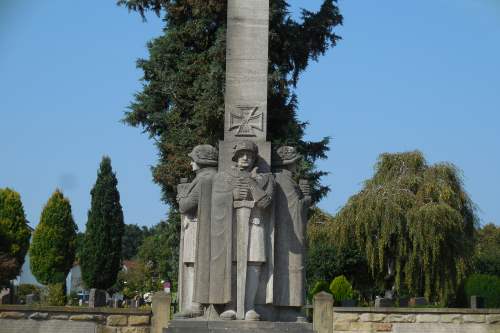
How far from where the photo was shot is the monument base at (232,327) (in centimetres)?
888

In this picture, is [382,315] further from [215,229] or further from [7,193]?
[7,193]

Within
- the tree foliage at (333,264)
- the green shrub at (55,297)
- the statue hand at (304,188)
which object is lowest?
the green shrub at (55,297)

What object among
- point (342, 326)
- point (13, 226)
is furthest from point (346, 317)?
point (13, 226)

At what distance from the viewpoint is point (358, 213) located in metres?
31.1

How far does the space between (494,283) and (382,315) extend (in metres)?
7.03

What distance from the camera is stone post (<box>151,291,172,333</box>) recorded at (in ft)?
47.6

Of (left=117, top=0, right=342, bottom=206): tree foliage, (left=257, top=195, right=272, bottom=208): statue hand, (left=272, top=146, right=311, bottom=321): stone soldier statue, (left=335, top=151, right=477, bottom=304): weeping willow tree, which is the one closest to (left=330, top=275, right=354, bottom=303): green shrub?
(left=117, top=0, right=342, bottom=206): tree foliage

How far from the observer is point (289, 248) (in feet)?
31.3

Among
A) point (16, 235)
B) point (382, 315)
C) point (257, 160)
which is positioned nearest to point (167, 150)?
point (382, 315)

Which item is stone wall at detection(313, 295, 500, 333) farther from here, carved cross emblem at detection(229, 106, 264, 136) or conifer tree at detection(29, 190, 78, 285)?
conifer tree at detection(29, 190, 78, 285)

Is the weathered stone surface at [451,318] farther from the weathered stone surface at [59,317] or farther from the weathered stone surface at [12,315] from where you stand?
the weathered stone surface at [12,315]

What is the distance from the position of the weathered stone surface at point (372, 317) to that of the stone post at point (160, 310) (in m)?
3.77

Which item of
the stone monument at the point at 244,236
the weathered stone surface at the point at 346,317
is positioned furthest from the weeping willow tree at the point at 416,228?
the stone monument at the point at 244,236

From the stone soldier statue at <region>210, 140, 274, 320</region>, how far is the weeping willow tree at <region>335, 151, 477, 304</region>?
2107 cm
